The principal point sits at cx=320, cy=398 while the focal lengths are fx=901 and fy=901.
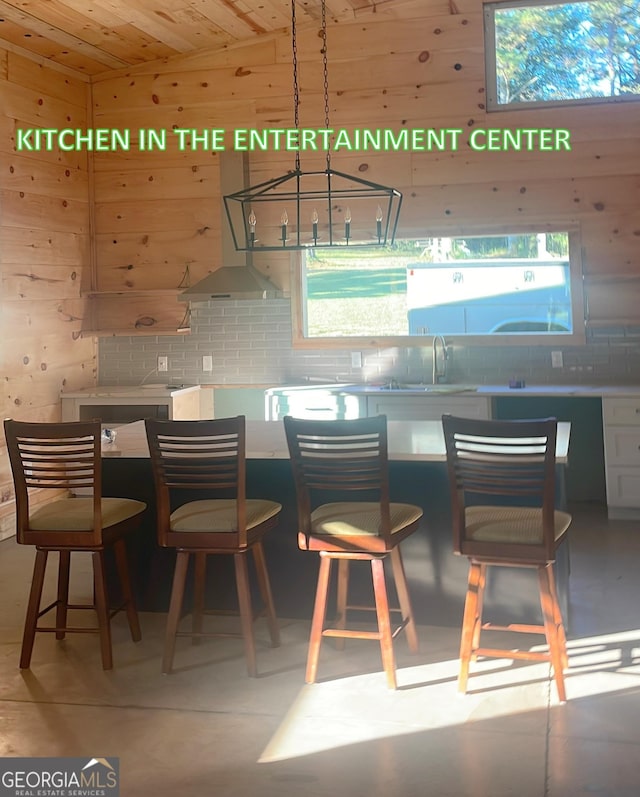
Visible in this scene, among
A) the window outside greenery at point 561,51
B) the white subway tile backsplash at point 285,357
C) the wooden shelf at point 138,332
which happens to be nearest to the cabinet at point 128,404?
the white subway tile backsplash at point 285,357

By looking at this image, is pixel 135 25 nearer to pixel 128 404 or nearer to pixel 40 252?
pixel 40 252

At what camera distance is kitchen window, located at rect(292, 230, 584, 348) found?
6.44 metres

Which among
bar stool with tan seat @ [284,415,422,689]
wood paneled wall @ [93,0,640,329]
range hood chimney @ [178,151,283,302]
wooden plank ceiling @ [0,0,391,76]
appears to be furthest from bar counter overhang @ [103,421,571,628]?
wooden plank ceiling @ [0,0,391,76]

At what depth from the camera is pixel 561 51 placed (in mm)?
6344

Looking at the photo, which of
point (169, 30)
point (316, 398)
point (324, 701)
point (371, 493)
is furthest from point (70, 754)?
point (169, 30)

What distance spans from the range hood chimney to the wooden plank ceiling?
34.8 inches

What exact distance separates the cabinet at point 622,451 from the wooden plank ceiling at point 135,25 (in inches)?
132

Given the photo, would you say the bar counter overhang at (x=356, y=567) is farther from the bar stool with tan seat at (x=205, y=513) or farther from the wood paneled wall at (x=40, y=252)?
the wood paneled wall at (x=40, y=252)

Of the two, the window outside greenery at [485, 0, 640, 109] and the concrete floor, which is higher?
the window outside greenery at [485, 0, 640, 109]

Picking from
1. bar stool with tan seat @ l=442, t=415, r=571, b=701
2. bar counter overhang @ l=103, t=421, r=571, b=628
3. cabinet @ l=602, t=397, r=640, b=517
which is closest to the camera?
bar stool with tan seat @ l=442, t=415, r=571, b=701

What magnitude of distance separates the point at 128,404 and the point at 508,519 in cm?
393

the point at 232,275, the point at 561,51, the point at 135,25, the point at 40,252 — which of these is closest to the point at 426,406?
the point at 232,275

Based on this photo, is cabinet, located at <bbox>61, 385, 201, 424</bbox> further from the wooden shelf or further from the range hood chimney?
the range hood chimney

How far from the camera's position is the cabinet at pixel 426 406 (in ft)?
19.9
